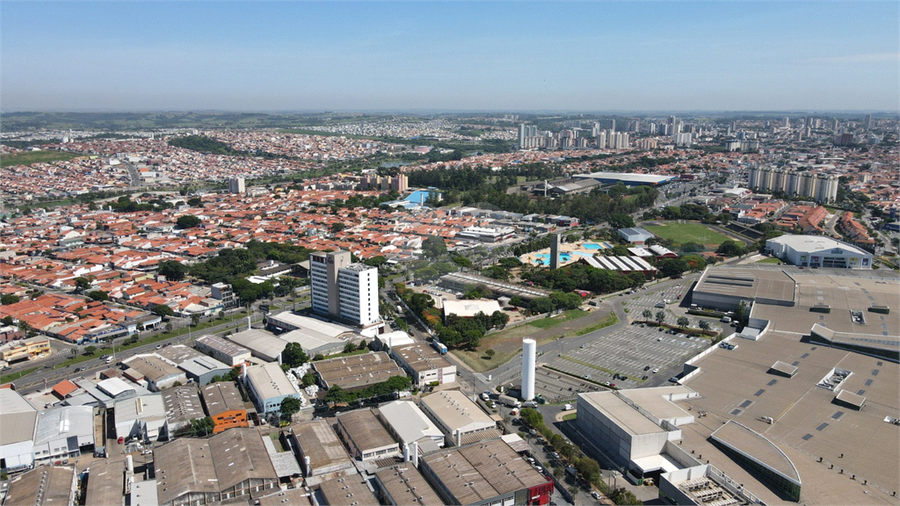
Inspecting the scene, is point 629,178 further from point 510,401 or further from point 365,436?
point 365,436

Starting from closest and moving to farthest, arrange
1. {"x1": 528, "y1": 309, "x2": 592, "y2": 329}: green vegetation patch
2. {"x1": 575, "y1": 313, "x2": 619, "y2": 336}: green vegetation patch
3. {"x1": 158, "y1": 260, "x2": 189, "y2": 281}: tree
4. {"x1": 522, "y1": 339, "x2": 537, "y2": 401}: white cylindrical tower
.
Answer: {"x1": 522, "y1": 339, "x2": 537, "y2": 401}: white cylindrical tower < {"x1": 575, "y1": 313, "x2": 619, "y2": 336}: green vegetation patch < {"x1": 528, "y1": 309, "x2": 592, "y2": 329}: green vegetation patch < {"x1": 158, "y1": 260, "x2": 189, "y2": 281}: tree

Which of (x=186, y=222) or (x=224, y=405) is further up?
(x=186, y=222)

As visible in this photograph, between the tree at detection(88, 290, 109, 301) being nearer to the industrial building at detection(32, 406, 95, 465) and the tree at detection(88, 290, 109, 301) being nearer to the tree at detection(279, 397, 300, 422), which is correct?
the industrial building at detection(32, 406, 95, 465)

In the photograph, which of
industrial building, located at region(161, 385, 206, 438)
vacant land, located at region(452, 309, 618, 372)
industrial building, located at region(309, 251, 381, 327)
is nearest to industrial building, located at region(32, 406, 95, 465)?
industrial building, located at region(161, 385, 206, 438)

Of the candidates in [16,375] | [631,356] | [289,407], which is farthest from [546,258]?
[16,375]

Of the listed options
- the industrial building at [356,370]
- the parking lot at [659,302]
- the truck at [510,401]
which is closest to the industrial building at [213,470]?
the industrial building at [356,370]

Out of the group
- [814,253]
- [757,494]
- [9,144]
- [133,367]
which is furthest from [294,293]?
[9,144]
